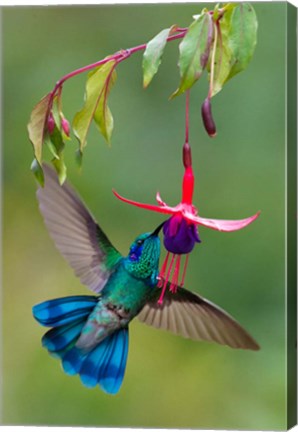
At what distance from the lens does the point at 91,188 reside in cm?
295

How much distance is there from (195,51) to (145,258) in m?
0.83

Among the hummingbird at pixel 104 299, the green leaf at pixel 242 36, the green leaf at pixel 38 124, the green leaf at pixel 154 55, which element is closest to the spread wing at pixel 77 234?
the hummingbird at pixel 104 299

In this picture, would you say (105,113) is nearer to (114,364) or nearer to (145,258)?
(145,258)

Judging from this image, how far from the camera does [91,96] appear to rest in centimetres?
207

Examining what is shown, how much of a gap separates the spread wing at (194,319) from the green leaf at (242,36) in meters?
0.79

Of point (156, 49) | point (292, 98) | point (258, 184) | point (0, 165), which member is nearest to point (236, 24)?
point (156, 49)

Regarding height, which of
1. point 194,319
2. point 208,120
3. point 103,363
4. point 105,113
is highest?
point 105,113

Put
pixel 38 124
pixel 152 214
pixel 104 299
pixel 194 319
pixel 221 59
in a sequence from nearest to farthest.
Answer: pixel 221 59
pixel 38 124
pixel 194 319
pixel 104 299
pixel 152 214

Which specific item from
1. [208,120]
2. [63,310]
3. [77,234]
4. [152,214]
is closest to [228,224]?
[208,120]

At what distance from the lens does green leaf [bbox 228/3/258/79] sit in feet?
5.68

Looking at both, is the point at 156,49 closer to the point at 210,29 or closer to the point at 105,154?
the point at 210,29

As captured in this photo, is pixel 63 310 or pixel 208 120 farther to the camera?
pixel 63 310

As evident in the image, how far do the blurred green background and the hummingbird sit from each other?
101 mm

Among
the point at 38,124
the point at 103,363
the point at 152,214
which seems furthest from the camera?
the point at 152,214
